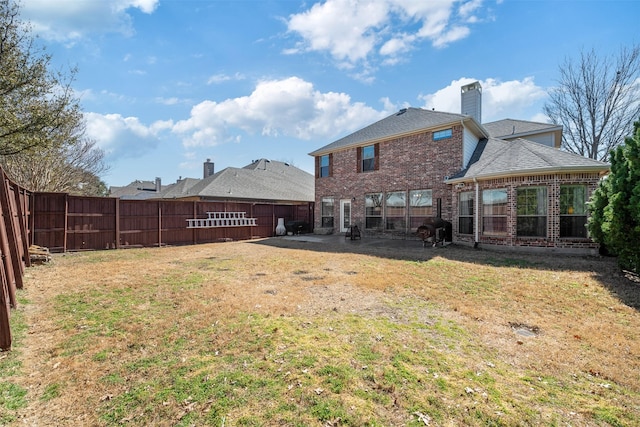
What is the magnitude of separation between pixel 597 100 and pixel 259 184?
2576 cm

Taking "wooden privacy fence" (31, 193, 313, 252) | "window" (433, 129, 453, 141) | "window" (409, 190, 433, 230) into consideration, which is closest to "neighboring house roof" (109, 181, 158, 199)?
"wooden privacy fence" (31, 193, 313, 252)

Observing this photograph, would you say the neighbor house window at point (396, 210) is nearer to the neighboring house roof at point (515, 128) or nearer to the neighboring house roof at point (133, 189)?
the neighboring house roof at point (515, 128)

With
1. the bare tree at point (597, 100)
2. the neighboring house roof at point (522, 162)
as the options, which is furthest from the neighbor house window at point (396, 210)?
the bare tree at point (597, 100)

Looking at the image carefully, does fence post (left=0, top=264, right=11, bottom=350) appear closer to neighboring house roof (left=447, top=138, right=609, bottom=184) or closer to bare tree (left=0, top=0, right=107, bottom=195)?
bare tree (left=0, top=0, right=107, bottom=195)

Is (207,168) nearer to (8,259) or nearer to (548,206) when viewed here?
(8,259)

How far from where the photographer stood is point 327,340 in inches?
136

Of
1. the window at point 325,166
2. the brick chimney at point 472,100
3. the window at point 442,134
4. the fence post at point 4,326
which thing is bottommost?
the fence post at point 4,326

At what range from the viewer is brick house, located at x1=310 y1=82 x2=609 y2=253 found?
376 inches

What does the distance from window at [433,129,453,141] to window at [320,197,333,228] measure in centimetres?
694

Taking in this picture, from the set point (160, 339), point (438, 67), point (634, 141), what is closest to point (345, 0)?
point (438, 67)

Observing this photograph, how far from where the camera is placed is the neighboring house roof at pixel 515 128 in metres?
Result: 16.5

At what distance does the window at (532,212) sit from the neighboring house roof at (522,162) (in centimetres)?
81

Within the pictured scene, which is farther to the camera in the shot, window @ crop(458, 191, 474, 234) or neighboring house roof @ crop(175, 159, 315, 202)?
neighboring house roof @ crop(175, 159, 315, 202)

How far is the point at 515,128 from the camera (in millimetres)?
17859
